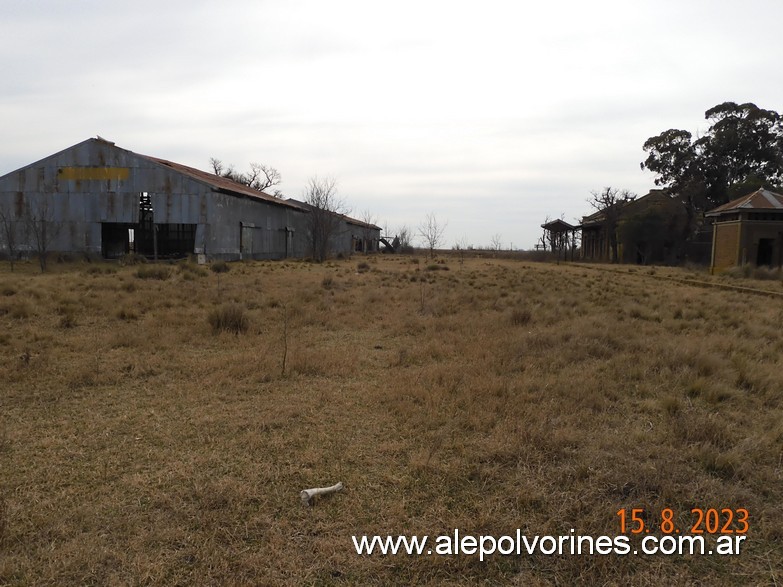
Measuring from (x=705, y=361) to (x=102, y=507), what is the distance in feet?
22.1

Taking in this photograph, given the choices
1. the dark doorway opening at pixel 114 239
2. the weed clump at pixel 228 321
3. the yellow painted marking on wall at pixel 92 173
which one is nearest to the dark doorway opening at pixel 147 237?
the dark doorway opening at pixel 114 239

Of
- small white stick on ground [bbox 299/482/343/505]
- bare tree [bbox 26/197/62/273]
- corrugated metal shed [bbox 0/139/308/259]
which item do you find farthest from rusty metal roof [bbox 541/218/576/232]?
small white stick on ground [bbox 299/482/343/505]

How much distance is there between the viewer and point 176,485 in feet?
11.3

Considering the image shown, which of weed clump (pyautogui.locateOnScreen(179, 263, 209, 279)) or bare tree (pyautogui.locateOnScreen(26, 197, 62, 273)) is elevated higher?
bare tree (pyautogui.locateOnScreen(26, 197, 62, 273))

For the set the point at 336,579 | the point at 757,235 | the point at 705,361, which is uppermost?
the point at 757,235

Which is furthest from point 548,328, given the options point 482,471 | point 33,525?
point 33,525

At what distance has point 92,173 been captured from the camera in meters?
26.7

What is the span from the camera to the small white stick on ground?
3.25 m

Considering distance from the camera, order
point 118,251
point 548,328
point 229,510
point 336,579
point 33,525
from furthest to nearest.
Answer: point 118,251
point 548,328
point 229,510
point 33,525
point 336,579

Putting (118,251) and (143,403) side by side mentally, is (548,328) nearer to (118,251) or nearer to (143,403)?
(143,403)

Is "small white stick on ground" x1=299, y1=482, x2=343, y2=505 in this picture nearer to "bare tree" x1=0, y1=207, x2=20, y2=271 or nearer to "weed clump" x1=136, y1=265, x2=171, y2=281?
"weed clump" x1=136, y1=265, x2=171, y2=281

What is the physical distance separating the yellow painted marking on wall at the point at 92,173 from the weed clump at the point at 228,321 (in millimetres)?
21976

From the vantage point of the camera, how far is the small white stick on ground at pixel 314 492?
3246 mm

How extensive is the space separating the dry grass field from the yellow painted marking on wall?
20957 millimetres
